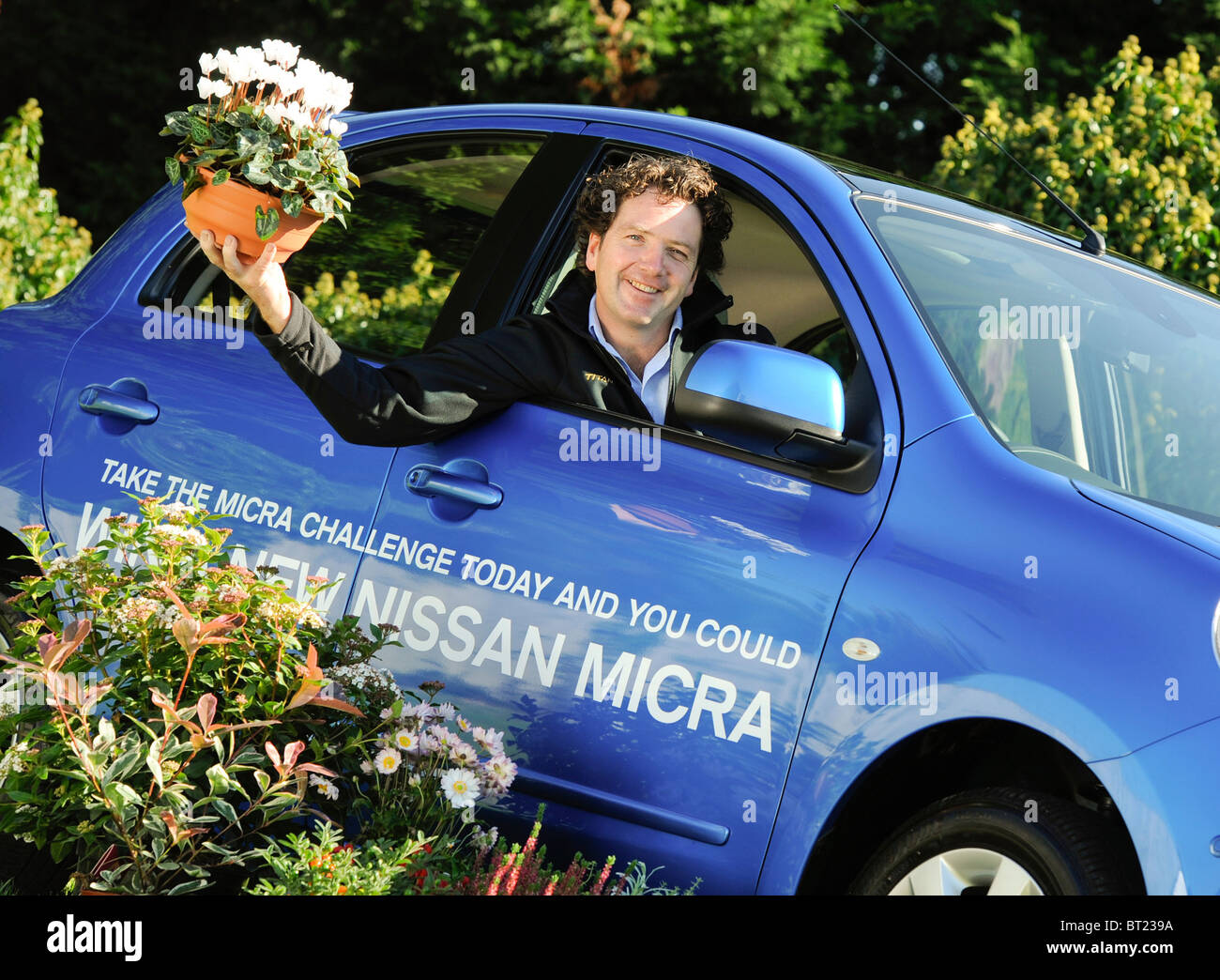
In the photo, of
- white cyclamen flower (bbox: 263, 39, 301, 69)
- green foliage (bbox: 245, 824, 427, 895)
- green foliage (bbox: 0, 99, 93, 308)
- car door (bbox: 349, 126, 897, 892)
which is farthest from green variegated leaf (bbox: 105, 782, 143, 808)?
green foliage (bbox: 0, 99, 93, 308)

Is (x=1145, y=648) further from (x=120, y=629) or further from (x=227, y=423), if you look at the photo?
(x=227, y=423)

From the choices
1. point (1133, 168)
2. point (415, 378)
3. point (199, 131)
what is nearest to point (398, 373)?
point (415, 378)

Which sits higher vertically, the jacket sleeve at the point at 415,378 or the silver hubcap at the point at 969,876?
the jacket sleeve at the point at 415,378

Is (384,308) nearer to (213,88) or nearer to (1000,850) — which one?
(213,88)

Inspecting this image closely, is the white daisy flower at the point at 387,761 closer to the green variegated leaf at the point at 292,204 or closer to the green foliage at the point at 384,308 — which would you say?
the green variegated leaf at the point at 292,204

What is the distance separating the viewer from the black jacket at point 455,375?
280cm

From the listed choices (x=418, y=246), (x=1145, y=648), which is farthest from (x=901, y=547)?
(x=418, y=246)

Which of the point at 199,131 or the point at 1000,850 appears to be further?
the point at 199,131

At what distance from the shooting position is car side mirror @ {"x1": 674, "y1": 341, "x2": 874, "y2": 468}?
102 inches

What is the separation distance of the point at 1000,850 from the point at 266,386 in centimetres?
177

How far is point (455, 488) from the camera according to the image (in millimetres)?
2920

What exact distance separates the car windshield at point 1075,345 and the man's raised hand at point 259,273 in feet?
3.75

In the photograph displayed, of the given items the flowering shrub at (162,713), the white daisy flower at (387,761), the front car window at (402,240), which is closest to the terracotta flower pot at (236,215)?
the flowering shrub at (162,713)

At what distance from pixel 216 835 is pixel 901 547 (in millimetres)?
1257
